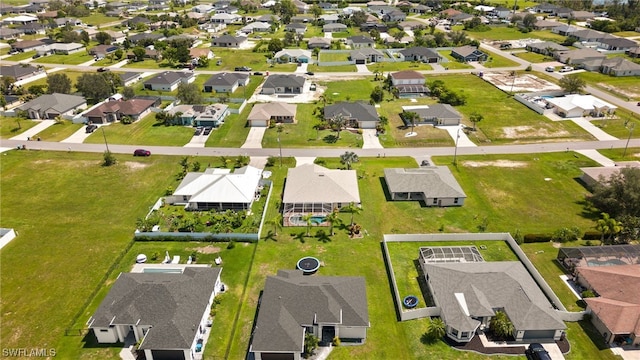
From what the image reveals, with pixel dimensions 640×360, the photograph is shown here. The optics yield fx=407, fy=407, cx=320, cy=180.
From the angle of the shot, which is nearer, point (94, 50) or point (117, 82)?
point (117, 82)

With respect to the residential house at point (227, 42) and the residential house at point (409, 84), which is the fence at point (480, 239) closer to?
the residential house at point (409, 84)

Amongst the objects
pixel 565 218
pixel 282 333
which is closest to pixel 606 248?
pixel 565 218

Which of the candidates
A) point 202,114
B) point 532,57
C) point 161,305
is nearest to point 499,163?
point 161,305

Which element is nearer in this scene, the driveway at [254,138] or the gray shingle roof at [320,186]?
the gray shingle roof at [320,186]

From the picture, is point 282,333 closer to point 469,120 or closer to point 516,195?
point 516,195

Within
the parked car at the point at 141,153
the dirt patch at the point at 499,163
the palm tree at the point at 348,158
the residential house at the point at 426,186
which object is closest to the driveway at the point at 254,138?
the parked car at the point at 141,153

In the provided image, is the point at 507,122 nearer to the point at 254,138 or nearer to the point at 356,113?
the point at 356,113

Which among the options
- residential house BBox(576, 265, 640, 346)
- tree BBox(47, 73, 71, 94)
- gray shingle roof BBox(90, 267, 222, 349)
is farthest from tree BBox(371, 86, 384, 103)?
tree BBox(47, 73, 71, 94)
